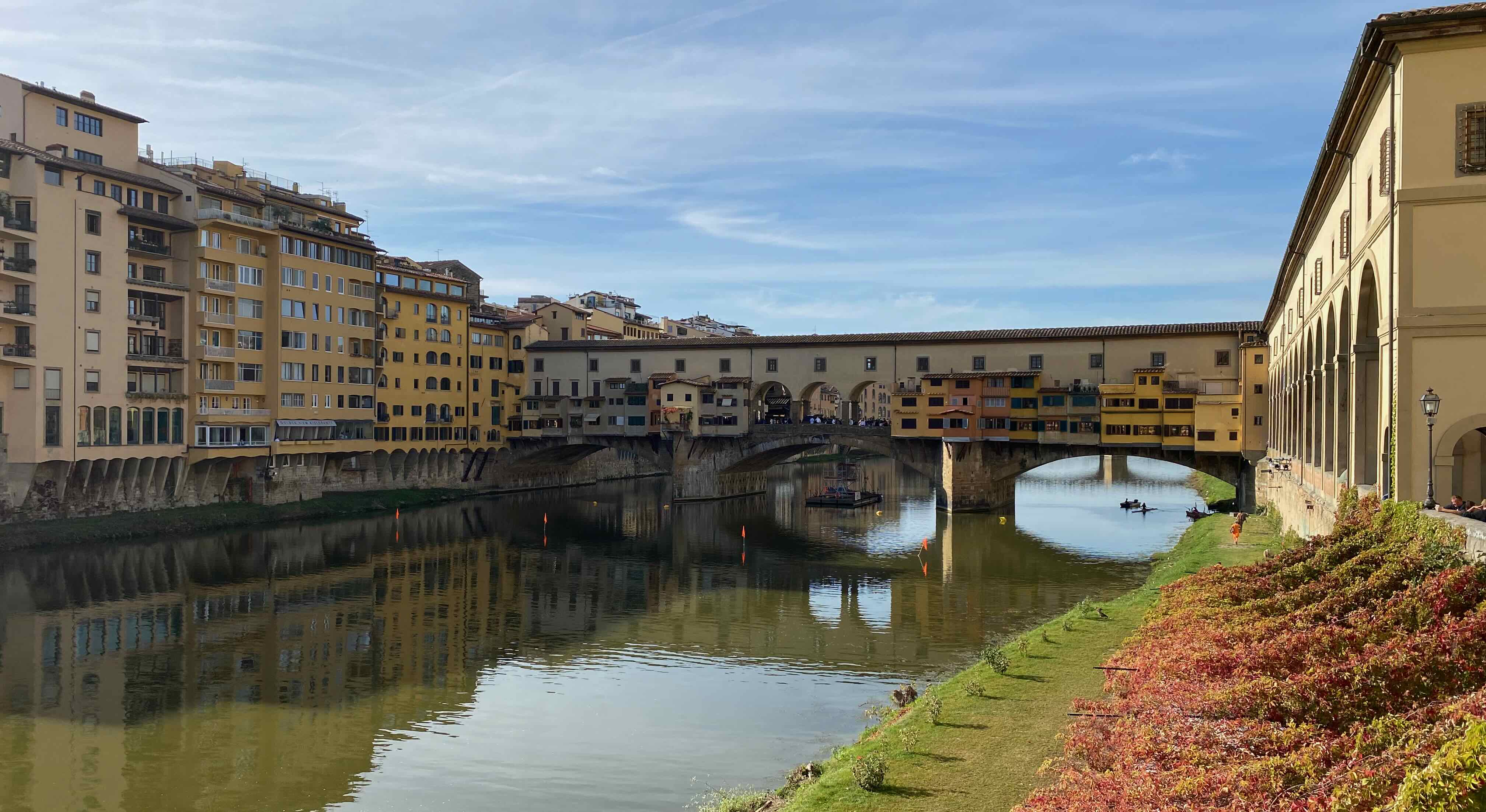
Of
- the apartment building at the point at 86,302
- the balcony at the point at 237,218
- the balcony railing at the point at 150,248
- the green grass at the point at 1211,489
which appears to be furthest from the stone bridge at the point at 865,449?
the balcony railing at the point at 150,248

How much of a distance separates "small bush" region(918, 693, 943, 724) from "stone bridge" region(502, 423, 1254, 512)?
4377 cm

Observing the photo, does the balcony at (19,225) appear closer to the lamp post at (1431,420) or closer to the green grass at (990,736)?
the green grass at (990,736)

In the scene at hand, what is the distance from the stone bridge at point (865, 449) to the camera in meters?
61.6

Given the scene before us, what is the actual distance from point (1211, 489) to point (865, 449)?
90.4 feet

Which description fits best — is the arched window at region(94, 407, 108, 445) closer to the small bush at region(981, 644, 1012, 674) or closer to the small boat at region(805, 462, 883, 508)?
the small boat at region(805, 462, 883, 508)

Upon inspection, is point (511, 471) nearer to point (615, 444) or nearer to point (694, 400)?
point (615, 444)

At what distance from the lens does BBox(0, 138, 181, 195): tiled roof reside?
45531mm

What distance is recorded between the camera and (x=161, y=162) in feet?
195

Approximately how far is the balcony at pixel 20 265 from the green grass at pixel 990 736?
145 feet

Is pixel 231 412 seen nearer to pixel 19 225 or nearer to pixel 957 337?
pixel 19 225

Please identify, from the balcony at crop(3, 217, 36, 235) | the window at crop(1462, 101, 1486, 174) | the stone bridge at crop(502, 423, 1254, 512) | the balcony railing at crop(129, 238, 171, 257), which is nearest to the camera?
the window at crop(1462, 101, 1486, 174)

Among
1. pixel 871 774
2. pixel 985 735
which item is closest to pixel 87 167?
pixel 871 774

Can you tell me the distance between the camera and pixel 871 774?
1486 centimetres

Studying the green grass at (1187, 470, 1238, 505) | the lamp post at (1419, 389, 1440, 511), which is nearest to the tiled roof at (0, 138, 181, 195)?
the lamp post at (1419, 389, 1440, 511)
